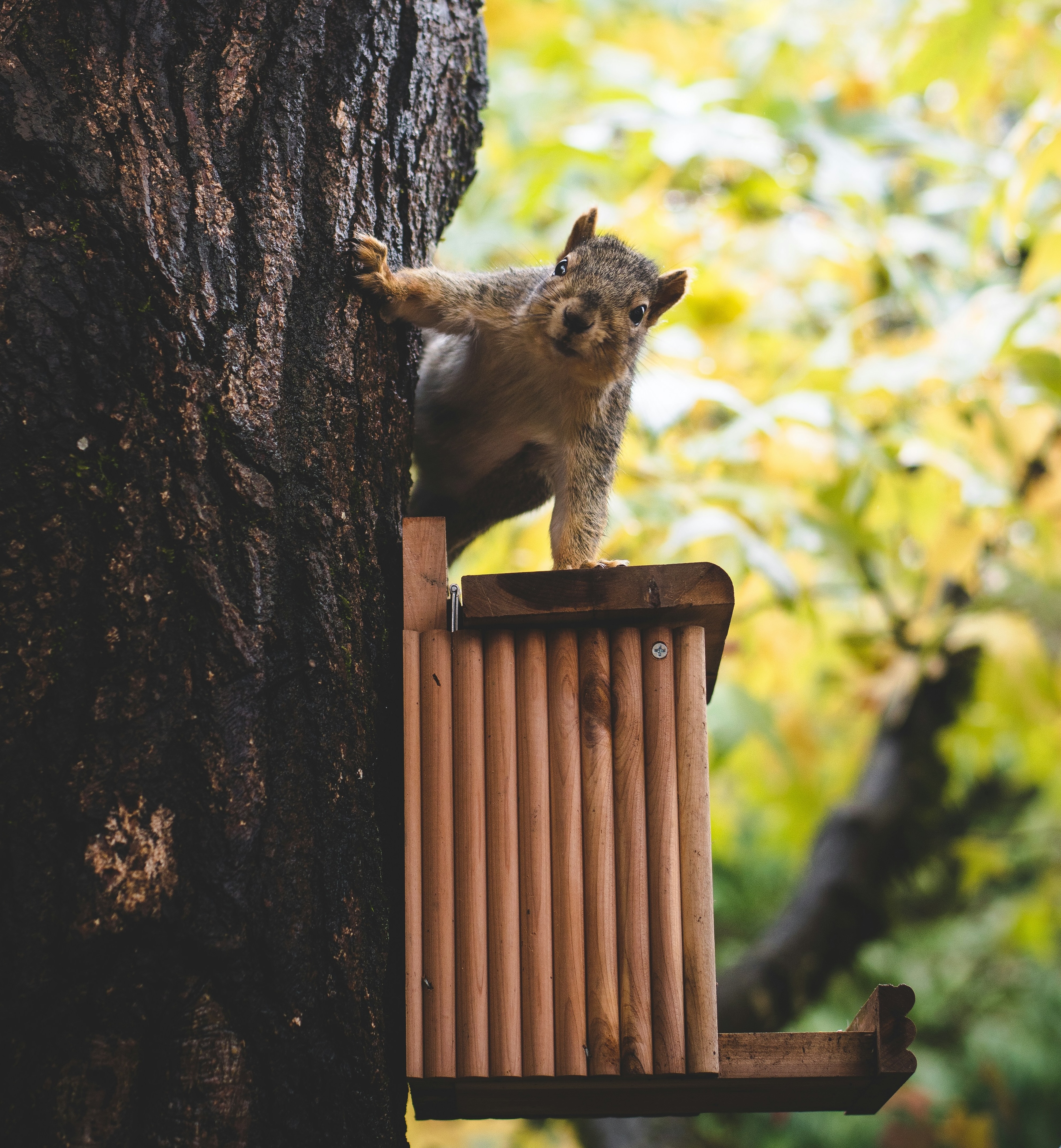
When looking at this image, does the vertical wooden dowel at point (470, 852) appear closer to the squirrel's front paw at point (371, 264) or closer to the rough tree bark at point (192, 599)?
the rough tree bark at point (192, 599)

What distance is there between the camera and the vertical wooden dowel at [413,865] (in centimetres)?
136

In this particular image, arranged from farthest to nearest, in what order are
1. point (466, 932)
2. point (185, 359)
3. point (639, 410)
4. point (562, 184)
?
point (562, 184), point (639, 410), point (466, 932), point (185, 359)

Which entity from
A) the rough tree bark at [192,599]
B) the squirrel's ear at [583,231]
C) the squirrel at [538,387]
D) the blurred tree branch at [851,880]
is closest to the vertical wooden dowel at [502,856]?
the rough tree bark at [192,599]

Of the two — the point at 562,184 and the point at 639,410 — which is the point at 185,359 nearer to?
the point at 639,410

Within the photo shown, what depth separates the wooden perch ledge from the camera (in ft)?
4.62

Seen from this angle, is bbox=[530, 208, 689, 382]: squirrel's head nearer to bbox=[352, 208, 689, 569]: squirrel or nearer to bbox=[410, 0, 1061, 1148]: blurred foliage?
bbox=[352, 208, 689, 569]: squirrel

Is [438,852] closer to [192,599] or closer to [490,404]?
[192,599]

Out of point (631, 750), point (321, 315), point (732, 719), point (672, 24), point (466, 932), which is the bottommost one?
point (466, 932)

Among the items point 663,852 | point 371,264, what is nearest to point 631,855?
point 663,852

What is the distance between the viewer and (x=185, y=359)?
130 centimetres

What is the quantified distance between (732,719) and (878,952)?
14.0 ft

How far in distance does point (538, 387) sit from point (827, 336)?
2.14 m

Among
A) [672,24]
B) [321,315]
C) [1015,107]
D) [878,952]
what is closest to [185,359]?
[321,315]

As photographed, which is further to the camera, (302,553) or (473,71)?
(473,71)
